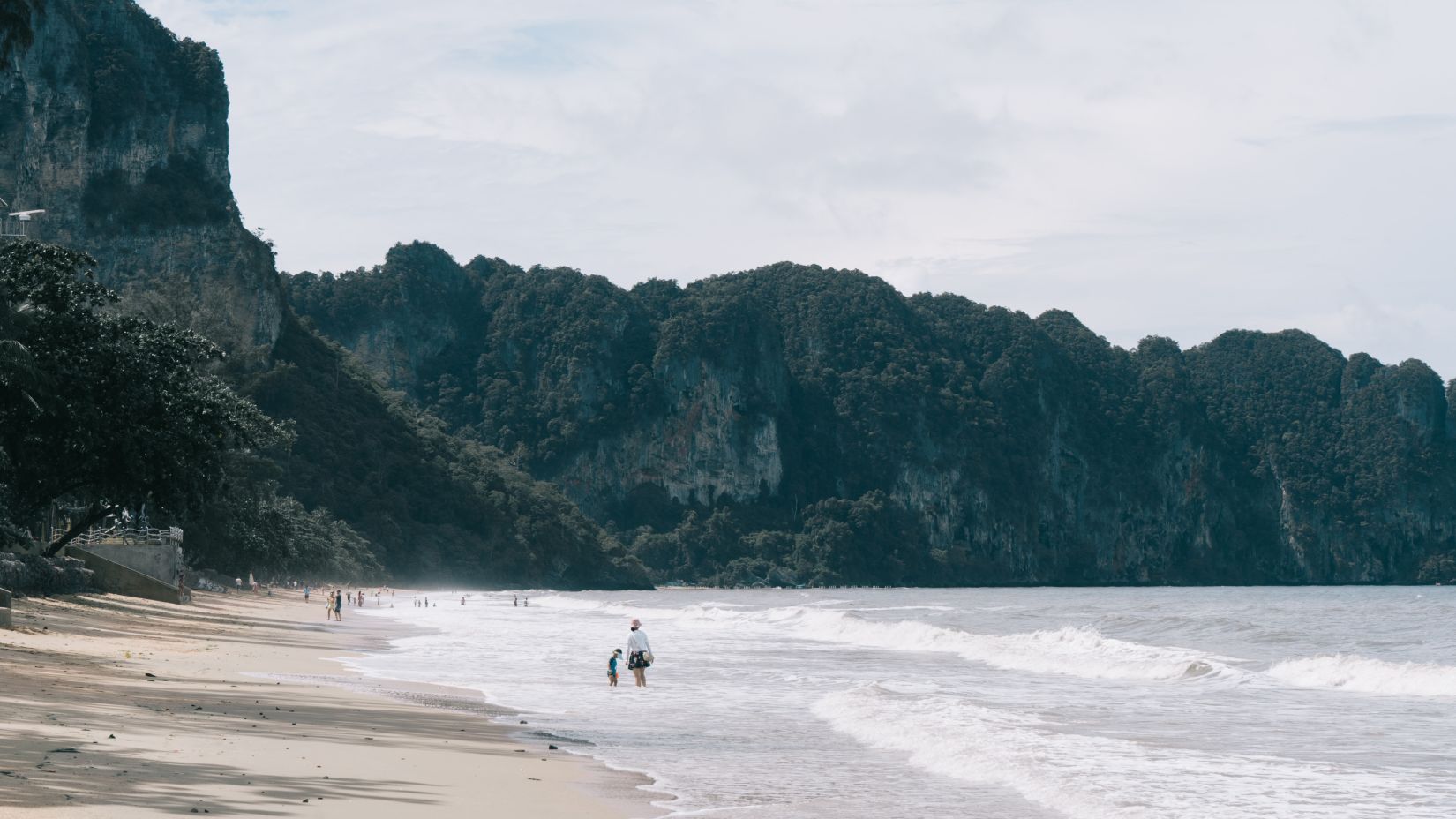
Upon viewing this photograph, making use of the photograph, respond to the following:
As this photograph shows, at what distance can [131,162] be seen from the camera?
120 metres

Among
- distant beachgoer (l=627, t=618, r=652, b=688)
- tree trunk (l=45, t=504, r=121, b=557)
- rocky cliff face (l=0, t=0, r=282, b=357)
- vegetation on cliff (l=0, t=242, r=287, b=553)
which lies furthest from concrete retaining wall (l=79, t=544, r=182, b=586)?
rocky cliff face (l=0, t=0, r=282, b=357)

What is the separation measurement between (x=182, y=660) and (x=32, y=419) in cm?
989

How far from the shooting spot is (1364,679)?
78.2 feet

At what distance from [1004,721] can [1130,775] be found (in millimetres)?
4150

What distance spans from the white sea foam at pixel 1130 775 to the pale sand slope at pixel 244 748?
3449mm

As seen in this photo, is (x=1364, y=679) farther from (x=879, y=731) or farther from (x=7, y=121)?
(x=7, y=121)

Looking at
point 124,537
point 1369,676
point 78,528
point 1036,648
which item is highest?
point 78,528

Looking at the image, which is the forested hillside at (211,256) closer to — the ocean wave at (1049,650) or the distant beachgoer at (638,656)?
the ocean wave at (1049,650)

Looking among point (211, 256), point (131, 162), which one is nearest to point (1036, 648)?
point (211, 256)

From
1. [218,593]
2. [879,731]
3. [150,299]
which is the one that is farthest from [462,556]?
[879,731]

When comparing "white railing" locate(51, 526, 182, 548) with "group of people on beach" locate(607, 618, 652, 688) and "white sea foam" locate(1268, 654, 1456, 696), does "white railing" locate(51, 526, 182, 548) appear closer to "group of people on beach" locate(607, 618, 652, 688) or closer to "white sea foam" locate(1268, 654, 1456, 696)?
"group of people on beach" locate(607, 618, 652, 688)

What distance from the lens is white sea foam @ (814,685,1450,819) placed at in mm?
10984

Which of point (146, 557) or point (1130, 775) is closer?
point (1130, 775)

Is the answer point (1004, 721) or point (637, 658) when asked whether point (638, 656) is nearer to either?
point (637, 658)
